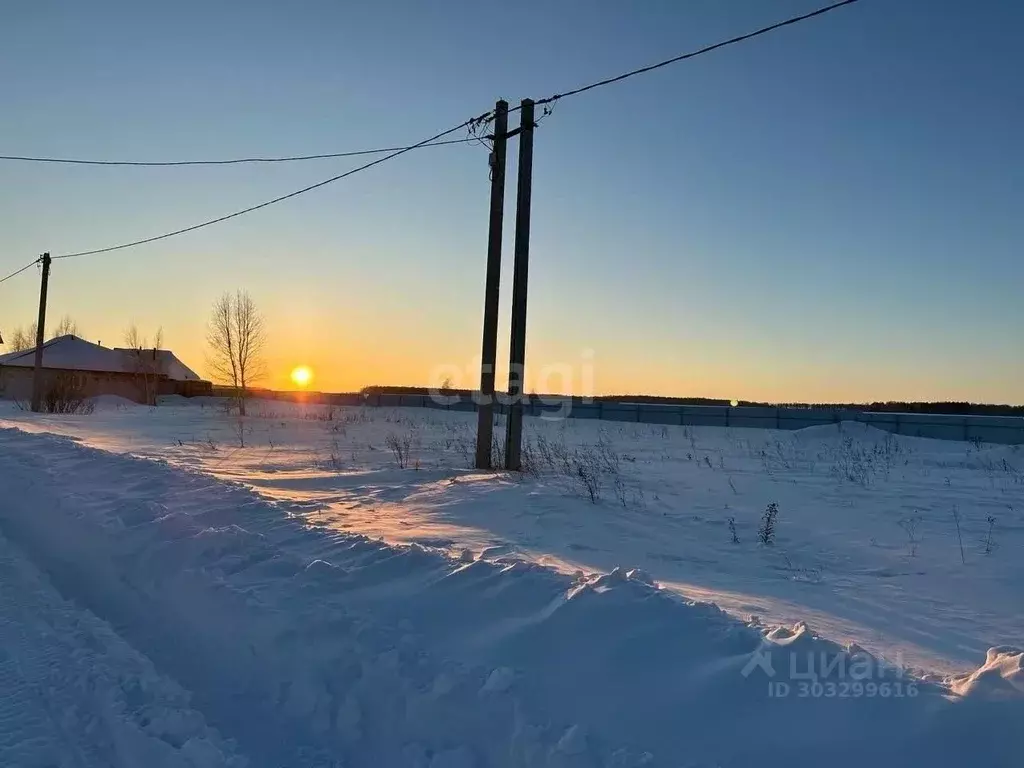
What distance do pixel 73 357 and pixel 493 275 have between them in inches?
2256

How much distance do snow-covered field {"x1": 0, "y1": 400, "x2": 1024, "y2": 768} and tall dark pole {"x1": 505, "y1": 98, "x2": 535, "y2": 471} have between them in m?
2.50

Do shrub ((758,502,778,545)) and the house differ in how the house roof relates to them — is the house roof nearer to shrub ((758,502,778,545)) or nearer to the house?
the house

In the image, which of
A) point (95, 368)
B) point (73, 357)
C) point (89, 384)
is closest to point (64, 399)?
point (89, 384)

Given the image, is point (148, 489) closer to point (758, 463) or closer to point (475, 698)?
point (475, 698)

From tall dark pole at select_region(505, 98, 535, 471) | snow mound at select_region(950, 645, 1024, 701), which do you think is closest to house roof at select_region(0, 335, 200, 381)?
tall dark pole at select_region(505, 98, 535, 471)

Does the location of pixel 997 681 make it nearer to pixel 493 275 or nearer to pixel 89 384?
pixel 493 275

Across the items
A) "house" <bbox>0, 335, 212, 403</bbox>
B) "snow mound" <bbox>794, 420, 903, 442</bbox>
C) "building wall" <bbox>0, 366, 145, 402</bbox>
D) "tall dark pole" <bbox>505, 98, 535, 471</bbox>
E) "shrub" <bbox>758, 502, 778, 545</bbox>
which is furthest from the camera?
"house" <bbox>0, 335, 212, 403</bbox>

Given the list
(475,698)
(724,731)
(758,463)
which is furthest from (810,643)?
(758,463)

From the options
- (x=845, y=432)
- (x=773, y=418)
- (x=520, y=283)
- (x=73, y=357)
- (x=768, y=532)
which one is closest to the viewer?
(x=768, y=532)

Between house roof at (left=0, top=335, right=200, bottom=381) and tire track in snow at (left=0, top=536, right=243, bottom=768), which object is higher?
house roof at (left=0, top=335, right=200, bottom=381)

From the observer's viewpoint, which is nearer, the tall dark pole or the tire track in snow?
the tire track in snow

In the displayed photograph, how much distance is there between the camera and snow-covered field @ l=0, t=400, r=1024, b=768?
9.73ft

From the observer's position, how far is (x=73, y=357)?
5703 centimetres

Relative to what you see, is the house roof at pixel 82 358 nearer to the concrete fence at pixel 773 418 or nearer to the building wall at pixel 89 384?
the building wall at pixel 89 384
